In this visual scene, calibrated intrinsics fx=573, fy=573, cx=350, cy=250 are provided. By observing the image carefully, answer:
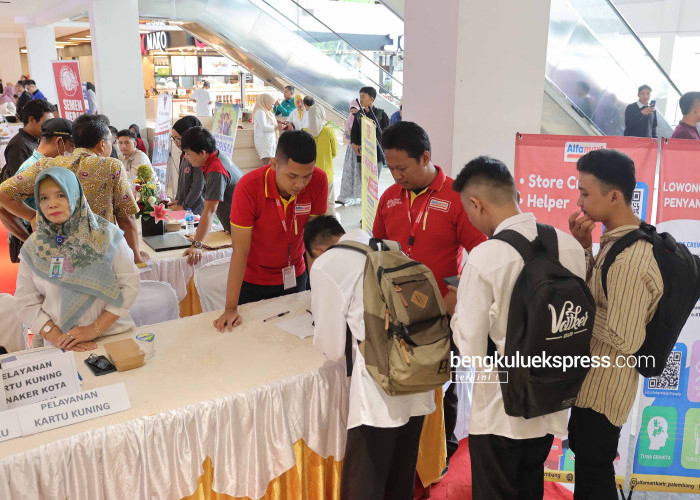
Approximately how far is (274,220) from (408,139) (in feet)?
2.27

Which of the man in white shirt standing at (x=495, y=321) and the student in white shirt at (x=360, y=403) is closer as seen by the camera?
the man in white shirt standing at (x=495, y=321)

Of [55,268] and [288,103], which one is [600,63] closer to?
[55,268]

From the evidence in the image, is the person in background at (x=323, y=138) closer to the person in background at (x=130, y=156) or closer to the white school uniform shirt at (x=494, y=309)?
the person in background at (x=130, y=156)

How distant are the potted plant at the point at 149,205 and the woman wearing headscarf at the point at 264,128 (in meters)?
4.21

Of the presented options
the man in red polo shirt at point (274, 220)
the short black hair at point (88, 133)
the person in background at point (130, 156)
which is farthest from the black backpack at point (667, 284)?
the person in background at point (130, 156)

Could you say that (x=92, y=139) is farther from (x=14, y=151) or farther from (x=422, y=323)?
(x=422, y=323)

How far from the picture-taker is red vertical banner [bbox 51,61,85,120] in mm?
6195

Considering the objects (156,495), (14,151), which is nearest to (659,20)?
(14,151)

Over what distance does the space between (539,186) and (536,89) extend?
0.80 meters

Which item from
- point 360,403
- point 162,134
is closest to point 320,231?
point 360,403

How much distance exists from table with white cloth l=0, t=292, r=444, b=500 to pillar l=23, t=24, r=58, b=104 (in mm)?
13300

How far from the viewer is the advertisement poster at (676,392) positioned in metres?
2.42

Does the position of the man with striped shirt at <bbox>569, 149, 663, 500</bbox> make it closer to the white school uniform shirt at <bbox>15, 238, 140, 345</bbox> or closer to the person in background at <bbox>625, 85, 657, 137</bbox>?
the white school uniform shirt at <bbox>15, 238, 140, 345</bbox>

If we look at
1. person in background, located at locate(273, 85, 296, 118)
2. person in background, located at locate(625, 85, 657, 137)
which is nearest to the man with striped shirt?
person in background, located at locate(625, 85, 657, 137)
